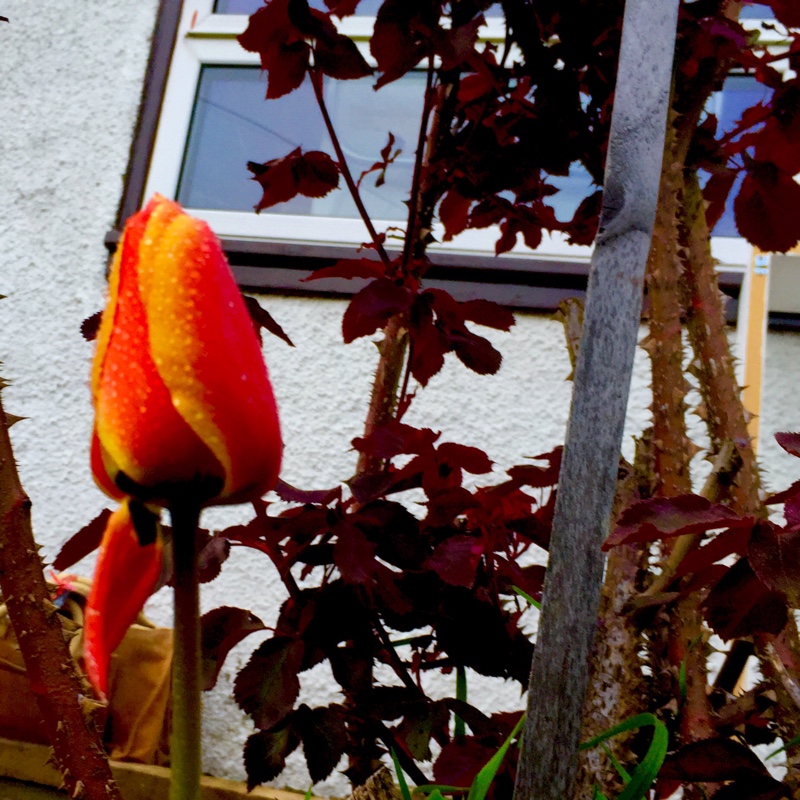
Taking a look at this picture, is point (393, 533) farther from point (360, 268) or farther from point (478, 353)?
point (360, 268)

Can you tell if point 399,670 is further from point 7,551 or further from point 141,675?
point 141,675

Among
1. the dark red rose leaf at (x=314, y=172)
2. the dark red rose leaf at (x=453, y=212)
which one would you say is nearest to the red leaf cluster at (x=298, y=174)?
the dark red rose leaf at (x=314, y=172)

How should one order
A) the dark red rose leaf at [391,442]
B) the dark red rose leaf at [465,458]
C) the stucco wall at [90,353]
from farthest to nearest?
the stucco wall at [90,353]
the dark red rose leaf at [465,458]
the dark red rose leaf at [391,442]

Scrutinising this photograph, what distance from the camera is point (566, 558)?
1.47 feet

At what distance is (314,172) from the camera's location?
Answer: 3.19 feet

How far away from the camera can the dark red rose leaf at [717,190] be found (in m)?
0.87

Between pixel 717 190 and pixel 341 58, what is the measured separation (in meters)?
0.52

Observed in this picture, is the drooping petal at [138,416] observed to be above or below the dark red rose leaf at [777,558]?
above

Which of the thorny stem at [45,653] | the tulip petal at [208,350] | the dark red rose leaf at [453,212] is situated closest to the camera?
the tulip petal at [208,350]

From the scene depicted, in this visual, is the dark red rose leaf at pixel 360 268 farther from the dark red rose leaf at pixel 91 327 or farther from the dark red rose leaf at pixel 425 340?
the dark red rose leaf at pixel 91 327

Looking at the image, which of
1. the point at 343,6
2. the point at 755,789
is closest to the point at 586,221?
the point at 343,6

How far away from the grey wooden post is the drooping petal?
26 centimetres

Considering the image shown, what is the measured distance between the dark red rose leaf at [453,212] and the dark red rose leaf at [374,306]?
355mm

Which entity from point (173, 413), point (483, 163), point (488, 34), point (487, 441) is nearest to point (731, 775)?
point (173, 413)
